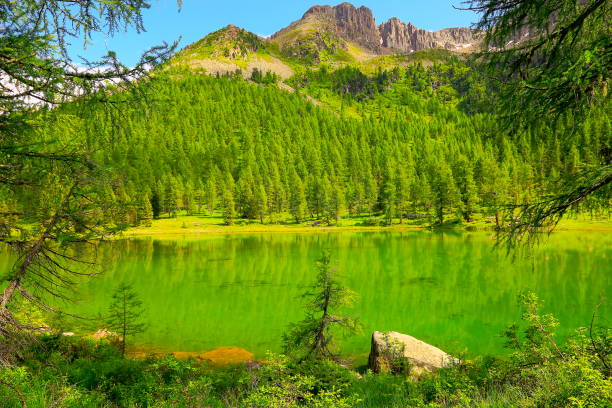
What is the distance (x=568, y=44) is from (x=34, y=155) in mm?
8949

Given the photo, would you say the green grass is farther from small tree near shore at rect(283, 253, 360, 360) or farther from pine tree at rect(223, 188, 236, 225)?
small tree near shore at rect(283, 253, 360, 360)

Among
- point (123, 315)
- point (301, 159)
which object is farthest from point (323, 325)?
point (301, 159)

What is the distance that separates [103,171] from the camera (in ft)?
16.7

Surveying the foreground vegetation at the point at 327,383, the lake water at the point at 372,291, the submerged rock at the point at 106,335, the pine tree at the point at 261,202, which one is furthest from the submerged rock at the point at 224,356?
the pine tree at the point at 261,202

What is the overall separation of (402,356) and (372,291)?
13.6 metres

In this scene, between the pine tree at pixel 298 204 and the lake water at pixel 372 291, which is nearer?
the lake water at pixel 372 291

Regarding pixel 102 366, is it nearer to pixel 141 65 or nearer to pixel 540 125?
pixel 141 65

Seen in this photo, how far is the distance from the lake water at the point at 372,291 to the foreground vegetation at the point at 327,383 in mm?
2156

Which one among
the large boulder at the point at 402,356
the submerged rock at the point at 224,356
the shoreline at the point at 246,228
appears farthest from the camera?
the shoreline at the point at 246,228

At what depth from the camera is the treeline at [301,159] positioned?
5.59 meters

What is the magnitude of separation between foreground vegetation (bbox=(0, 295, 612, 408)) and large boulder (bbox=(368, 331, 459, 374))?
2593 millimetres

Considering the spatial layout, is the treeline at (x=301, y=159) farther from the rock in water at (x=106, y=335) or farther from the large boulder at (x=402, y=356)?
the rock in water at (x=106, y=335)

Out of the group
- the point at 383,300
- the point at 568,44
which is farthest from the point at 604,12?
the point at 383,300

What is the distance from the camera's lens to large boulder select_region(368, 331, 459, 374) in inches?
451
